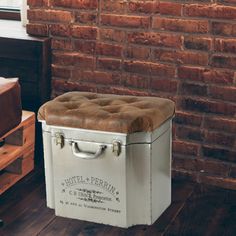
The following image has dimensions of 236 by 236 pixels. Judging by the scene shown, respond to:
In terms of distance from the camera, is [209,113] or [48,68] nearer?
[209,113]

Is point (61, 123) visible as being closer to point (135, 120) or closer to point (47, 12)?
point (135, 120)

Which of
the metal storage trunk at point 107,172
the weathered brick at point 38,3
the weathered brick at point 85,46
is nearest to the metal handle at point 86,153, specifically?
the metal storage trunk at point 107,172

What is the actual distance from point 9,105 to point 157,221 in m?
0.88

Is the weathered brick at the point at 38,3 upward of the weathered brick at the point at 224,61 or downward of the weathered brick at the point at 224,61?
upward

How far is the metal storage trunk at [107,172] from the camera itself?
2.76 meters

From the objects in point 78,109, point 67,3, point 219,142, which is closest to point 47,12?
point 67,3

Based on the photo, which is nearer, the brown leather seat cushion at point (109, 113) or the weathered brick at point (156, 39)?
the brown leather seat cushion at point (109, 113)

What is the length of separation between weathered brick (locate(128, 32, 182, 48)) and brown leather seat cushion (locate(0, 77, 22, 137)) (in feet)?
2.31

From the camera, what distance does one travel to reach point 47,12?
137 inches

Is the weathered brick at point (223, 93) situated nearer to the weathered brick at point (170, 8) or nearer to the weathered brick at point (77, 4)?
the weathered brick at point (170, 8)

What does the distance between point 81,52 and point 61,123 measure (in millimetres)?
791

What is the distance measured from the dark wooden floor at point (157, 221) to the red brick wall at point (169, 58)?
172 mm

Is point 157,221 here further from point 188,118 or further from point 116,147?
point 188,118

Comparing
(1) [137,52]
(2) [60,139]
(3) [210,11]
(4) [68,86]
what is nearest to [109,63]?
(1) [137,52]
